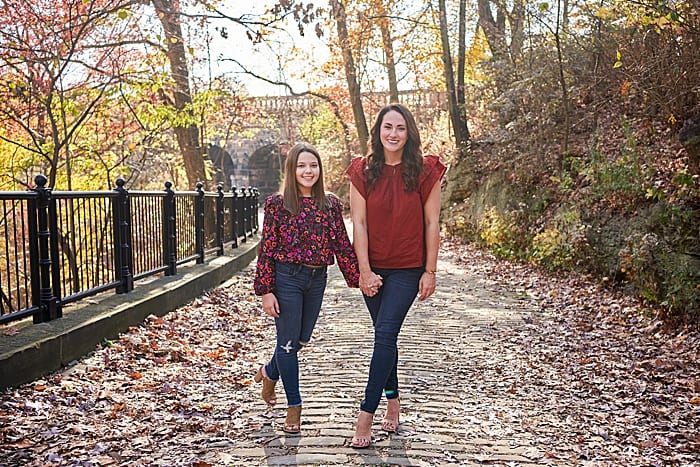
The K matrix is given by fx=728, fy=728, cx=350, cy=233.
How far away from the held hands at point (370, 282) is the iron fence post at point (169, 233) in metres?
5.91

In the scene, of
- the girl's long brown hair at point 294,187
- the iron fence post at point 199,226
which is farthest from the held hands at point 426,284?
the iron fence post at point 199,226

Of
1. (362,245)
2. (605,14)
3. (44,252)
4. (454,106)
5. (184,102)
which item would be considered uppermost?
(605,14)

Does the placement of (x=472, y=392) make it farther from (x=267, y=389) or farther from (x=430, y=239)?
(x=430, y=239)

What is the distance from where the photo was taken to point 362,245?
4203mm

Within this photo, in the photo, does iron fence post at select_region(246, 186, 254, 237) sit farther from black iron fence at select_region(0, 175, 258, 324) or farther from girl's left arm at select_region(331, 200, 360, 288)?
girl's left arm at select_region(331, 200, 360, 288)

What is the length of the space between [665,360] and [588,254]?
447cm

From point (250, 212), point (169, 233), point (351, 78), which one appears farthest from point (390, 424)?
point (351, 78)

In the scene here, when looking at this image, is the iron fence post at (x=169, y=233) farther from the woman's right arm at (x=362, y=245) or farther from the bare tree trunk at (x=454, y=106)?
the bare tree trunk at (x=454, y=106)

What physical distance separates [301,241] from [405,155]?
809mm

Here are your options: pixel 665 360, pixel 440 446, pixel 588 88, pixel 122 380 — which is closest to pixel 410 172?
pixel 440 446

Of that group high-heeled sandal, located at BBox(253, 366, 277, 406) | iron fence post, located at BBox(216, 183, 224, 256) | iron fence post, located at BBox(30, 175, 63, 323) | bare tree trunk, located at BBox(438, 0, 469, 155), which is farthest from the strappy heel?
bare tree trunk, located at BBox(438, 0, 469, 155)

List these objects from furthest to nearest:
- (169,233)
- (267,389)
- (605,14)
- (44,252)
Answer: (605,14) < (169,233) < (44,252) < (267,389)

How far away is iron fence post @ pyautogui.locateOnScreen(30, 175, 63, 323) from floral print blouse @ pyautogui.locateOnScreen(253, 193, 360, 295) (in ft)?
8.14

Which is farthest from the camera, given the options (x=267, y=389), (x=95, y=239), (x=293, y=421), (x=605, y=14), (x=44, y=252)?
(x=605, y=14)
